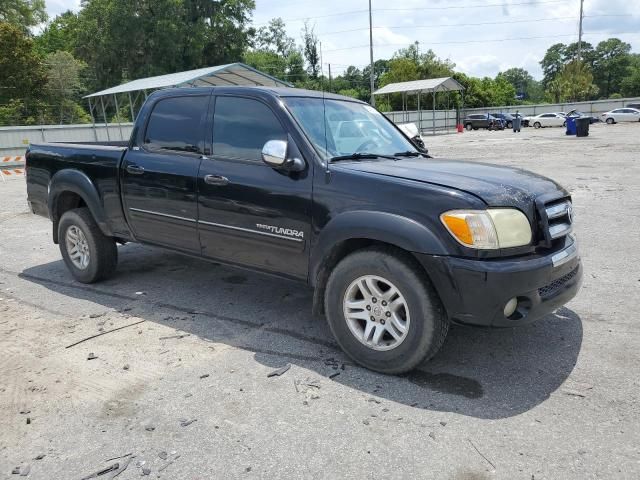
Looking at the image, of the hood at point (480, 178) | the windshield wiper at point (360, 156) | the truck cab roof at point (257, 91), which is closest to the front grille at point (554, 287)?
the hood at point (480, 178)

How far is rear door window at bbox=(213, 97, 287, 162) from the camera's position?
4059mm

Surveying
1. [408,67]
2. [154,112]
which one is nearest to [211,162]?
[154,112]

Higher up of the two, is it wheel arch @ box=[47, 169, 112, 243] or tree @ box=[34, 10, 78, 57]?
tree @ box=[34, 10, 78, 57]

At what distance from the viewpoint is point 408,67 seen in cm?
6316

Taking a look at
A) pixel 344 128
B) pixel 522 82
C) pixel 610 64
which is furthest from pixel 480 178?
pixel 522 82

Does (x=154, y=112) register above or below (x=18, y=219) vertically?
above

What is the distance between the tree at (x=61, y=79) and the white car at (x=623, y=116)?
46.0 metres

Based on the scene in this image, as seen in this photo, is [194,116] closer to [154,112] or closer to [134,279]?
[154,112]

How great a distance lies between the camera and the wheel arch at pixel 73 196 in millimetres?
5254

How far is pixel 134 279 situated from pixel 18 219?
5742mm

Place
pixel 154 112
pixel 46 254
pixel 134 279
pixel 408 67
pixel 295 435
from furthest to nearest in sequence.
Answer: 1. pixel 408 67
2. pixel 46 254
3. pixel 134 279
4. pixel 154 112
5. pixel 295 435

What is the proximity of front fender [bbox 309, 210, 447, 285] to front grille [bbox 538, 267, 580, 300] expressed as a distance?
27.4 inches

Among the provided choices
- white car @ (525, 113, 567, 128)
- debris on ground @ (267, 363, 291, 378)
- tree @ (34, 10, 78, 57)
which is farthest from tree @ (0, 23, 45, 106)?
debris on ground @ (267, 363, 291, 378)

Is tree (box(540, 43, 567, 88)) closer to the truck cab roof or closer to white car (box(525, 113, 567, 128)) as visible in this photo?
white car (box(525, 113, 567, 128))
